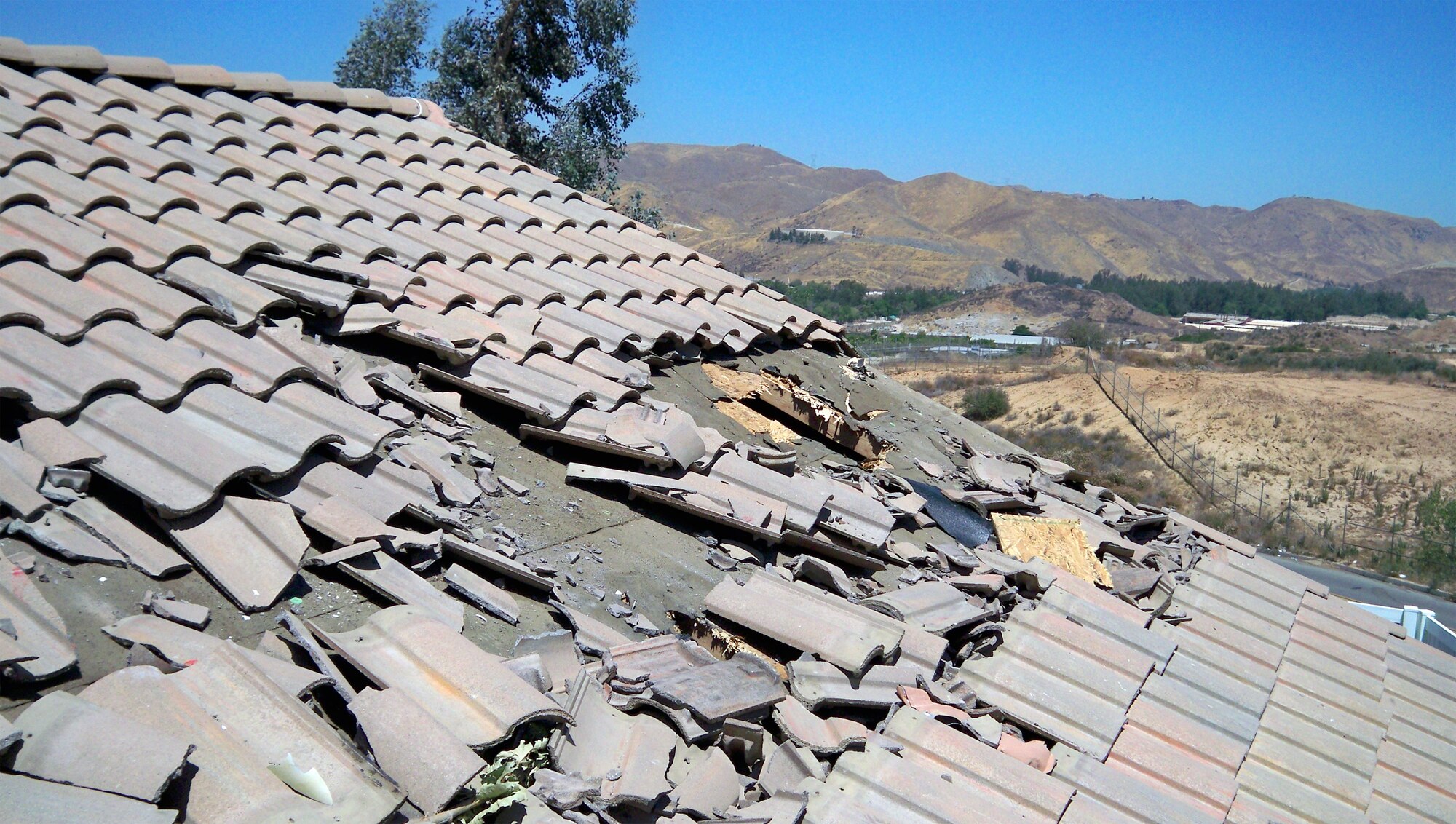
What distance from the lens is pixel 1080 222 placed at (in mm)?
135375

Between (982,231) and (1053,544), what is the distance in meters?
131

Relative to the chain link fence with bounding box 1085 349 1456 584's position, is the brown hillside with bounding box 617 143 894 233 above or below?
above

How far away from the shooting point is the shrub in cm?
4494

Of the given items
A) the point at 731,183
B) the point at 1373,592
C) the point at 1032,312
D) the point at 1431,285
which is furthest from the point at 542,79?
the point at 731,183

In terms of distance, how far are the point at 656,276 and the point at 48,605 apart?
196 inches

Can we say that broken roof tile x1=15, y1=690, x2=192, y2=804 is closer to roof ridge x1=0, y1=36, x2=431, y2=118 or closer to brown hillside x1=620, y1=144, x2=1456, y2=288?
roof ridge x1=0, y1=36, x2=431, y2=118

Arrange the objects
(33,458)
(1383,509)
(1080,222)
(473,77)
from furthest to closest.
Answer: (1080,222), (1383,509), (473,77), (33,458)

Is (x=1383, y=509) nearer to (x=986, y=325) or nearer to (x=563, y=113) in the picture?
(x=563, y=113)

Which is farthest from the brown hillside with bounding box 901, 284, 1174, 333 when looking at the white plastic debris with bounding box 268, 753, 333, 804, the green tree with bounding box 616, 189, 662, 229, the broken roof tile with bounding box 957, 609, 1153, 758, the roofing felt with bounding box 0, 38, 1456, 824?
the white plastic debris with bounding box 268, 753, 333, 804

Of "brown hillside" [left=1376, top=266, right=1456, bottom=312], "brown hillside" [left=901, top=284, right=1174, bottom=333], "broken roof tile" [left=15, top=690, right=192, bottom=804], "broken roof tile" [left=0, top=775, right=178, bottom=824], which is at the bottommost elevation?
"broken roof tile" [left=0, top=775, right=178, bottom=824]

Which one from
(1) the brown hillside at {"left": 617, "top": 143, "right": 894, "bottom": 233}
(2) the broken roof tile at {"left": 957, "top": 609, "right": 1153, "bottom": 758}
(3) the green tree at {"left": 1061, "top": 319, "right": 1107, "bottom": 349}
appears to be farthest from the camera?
(1) the brown hillside at {"left": 617, "top": 143, "right": 894, "bottom": 233}

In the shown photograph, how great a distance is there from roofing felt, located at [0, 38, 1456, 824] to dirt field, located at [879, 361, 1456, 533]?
1326 inches

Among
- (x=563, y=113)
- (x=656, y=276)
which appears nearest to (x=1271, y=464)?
(x=563, y=113)

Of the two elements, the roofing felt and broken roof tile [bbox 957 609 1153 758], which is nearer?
the roofing felt
